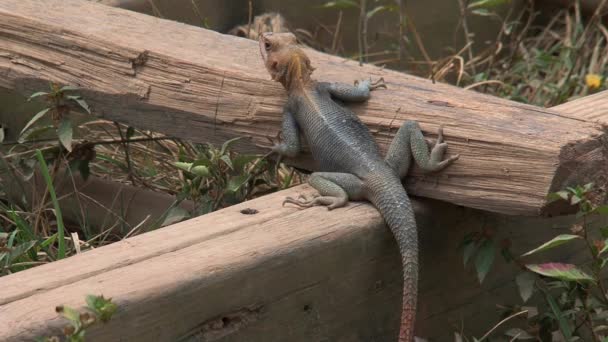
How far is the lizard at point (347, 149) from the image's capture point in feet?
9.68

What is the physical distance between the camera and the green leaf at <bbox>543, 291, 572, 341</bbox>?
3.09 metres

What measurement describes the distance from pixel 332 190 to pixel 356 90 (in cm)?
41

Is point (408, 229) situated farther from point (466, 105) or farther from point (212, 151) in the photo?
point (212, 151)

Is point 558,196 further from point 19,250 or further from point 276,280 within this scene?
point 19,250

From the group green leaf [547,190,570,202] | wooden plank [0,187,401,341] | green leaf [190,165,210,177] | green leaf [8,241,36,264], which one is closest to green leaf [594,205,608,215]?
green leaf [547,190,570,202]

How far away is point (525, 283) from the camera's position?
307cm

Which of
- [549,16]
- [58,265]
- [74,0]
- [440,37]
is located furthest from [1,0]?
[549,16]

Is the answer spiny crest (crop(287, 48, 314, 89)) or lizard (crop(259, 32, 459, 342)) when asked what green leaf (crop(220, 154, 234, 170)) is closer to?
lizard (crop(259, 32, 459, 342))

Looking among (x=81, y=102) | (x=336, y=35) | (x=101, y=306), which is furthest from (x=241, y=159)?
(x=336, y=35)

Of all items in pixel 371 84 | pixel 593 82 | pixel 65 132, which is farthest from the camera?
pixel 593 82

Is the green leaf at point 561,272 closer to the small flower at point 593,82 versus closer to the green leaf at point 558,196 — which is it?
the green leaf at point 558,196

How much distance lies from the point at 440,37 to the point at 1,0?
2690 millimetres

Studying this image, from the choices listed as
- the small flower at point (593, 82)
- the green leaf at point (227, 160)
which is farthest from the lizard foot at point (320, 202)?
the small flower at point (593, 82)

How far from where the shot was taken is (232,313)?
260cm
